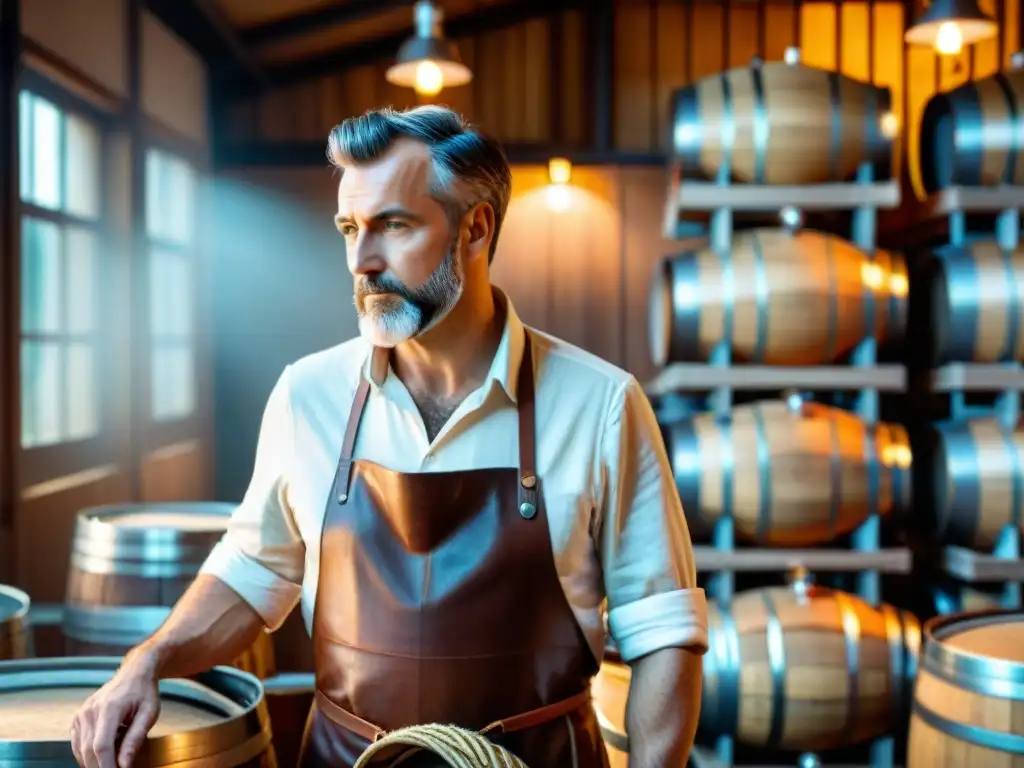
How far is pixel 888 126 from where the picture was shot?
4.37 metres

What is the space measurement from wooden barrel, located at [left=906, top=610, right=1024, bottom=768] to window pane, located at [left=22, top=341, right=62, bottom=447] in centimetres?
325

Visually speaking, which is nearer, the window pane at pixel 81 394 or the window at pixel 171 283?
the window pane at pixel 81 394

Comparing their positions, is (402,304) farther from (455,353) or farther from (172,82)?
(172,82)

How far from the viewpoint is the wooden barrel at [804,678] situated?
3.95 m

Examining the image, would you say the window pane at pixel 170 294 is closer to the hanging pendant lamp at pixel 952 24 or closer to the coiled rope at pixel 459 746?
the hanging pendant lamp at pixel 952 24

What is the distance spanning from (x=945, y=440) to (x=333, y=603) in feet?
9.73

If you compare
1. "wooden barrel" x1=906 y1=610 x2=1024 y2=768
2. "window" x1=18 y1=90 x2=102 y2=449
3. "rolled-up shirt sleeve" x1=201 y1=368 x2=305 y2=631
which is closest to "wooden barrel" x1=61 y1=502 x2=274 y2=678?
"rolled-up shirt sleeve" x1=201 y1=368 x2=305 y2=631

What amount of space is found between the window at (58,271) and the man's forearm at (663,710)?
11.3 ft

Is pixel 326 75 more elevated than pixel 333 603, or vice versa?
pixel 326 75

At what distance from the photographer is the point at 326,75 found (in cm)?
759

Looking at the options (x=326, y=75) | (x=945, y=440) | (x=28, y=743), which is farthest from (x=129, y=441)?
(x=28, y=743)

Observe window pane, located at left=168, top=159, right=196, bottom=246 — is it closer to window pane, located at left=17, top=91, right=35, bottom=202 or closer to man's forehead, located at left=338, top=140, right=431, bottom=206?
window pane, located at left=17, top=91, right=35, bottom=202

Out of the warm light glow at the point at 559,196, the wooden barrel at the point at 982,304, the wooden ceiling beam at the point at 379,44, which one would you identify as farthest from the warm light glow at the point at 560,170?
the wooden barrel at the point at 982,304

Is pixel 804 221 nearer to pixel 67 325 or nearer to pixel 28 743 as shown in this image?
pixel 67 325
